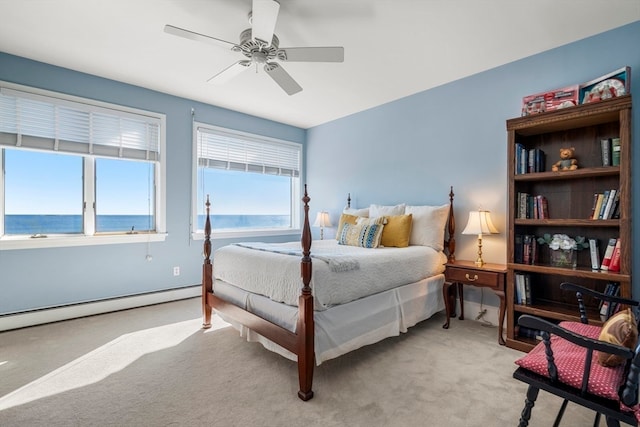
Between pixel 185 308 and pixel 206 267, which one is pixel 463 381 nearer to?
pixel 206 267

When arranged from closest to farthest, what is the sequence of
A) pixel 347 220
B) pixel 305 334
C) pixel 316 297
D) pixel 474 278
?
pixel 305 334 → pixel 316 297 → pixel 474 278 → pixel 347 220

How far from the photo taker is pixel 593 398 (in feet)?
3.88

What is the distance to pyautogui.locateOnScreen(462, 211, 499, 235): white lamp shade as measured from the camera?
289 centimetres

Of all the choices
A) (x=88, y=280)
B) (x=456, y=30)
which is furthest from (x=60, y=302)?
(x=456, y=30)

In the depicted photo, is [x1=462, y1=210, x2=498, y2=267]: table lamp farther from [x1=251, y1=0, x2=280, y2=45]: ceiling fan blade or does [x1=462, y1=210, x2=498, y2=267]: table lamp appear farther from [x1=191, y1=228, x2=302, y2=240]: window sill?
[x1=191, y1=228, x2=302, y2=240]: window sill

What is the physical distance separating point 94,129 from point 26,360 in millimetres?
2360

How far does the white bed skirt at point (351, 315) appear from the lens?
2023mm

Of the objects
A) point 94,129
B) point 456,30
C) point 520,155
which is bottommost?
point 520,155

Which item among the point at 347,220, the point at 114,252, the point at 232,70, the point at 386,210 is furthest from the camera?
the point at 347,220

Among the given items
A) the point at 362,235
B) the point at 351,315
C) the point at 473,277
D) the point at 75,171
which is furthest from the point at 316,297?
the point at 75,171

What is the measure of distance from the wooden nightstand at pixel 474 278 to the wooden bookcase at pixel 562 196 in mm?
69

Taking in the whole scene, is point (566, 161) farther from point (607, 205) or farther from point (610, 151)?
point (607, 205)

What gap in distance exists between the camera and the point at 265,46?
2.17 meters

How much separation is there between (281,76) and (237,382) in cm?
238
